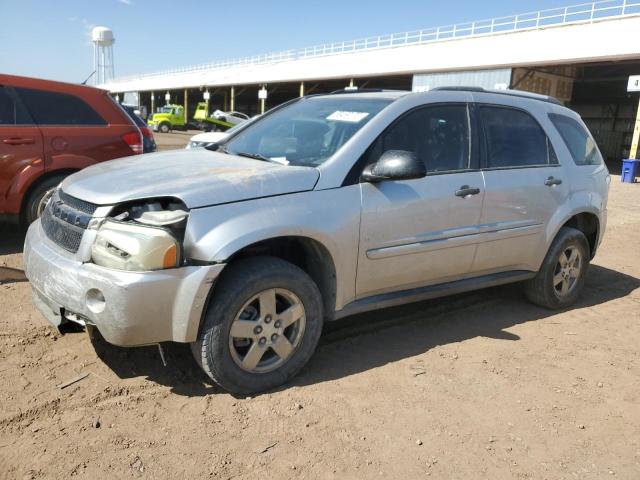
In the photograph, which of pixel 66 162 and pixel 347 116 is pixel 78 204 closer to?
pixel 347 116

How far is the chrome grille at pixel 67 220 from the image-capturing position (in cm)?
301

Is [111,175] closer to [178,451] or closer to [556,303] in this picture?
[178,451]

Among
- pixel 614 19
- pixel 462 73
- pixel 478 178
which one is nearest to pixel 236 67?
pixel 462 73

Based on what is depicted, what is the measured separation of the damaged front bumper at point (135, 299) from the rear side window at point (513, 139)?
2.50 meters

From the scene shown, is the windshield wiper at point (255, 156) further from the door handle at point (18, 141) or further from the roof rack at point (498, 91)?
the door handle at point (18, 141)

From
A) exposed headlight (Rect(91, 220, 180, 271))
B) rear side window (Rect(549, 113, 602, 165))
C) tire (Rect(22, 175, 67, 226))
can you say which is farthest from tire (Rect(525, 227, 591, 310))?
tire (Rect(22, 175, 67, 226))

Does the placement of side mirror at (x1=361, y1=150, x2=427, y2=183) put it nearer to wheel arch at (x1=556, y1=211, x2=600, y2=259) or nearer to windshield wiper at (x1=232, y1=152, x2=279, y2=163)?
windshield wiper at (x1=232, y1=152, x2=279, y2=163)

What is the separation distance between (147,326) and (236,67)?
4804 centimetres

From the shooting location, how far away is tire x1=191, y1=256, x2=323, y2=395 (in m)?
2.97

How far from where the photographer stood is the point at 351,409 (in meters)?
3.11

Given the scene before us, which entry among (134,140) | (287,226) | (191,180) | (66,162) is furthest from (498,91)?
(66,162)

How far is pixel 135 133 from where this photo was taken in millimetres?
6395

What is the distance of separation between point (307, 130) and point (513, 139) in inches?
68.4

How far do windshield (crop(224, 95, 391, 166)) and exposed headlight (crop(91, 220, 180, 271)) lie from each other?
1.12 m
